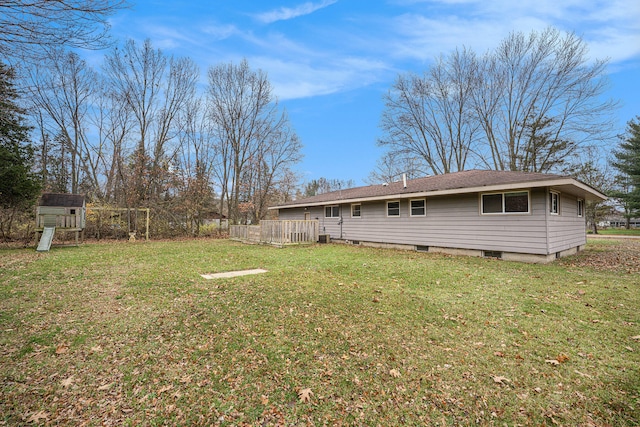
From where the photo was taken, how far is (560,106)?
1959 centimetres

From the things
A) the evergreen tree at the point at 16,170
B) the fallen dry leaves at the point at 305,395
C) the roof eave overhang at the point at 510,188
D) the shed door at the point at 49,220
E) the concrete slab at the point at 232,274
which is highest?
the evergreen tree at the point at 16,170

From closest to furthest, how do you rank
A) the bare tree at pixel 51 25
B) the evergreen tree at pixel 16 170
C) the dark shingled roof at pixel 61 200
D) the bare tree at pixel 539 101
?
the bare tree at pixel 51 25
the evergreen tree at pixel 16 170
the dark shingled roof at pixel 61 200
the bare tree at pixel 539 101

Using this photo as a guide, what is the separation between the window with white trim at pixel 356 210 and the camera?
14758mm

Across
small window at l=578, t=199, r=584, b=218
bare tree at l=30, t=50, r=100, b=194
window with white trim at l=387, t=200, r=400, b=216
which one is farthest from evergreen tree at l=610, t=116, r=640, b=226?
bare tree at l=30, t=50, r=100, b=194

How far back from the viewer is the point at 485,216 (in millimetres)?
9781

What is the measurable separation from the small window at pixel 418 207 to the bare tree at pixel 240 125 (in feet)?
49.2

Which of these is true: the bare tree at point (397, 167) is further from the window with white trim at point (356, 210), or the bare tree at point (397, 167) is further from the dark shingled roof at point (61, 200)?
the dark shingled roof at point (61, 200)

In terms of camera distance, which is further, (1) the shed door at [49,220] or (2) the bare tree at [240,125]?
(2) the bare tree at [240,125]

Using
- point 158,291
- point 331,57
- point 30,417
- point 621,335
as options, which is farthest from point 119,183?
point 621,335

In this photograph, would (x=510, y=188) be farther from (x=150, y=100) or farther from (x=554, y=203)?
(x=150, y=100)

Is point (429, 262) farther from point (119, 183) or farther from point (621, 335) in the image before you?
point (119, 183)

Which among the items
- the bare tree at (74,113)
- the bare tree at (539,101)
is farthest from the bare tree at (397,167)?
the bare tree at (74,113)

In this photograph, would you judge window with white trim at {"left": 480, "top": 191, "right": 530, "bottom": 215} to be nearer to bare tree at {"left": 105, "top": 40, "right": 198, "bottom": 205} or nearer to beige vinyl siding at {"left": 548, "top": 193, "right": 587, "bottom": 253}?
beige vinyl siding at {"left": 548, "top": 193, "right": 587, "bottom": 253}

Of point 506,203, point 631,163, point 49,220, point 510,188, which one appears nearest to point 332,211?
point 506,203
